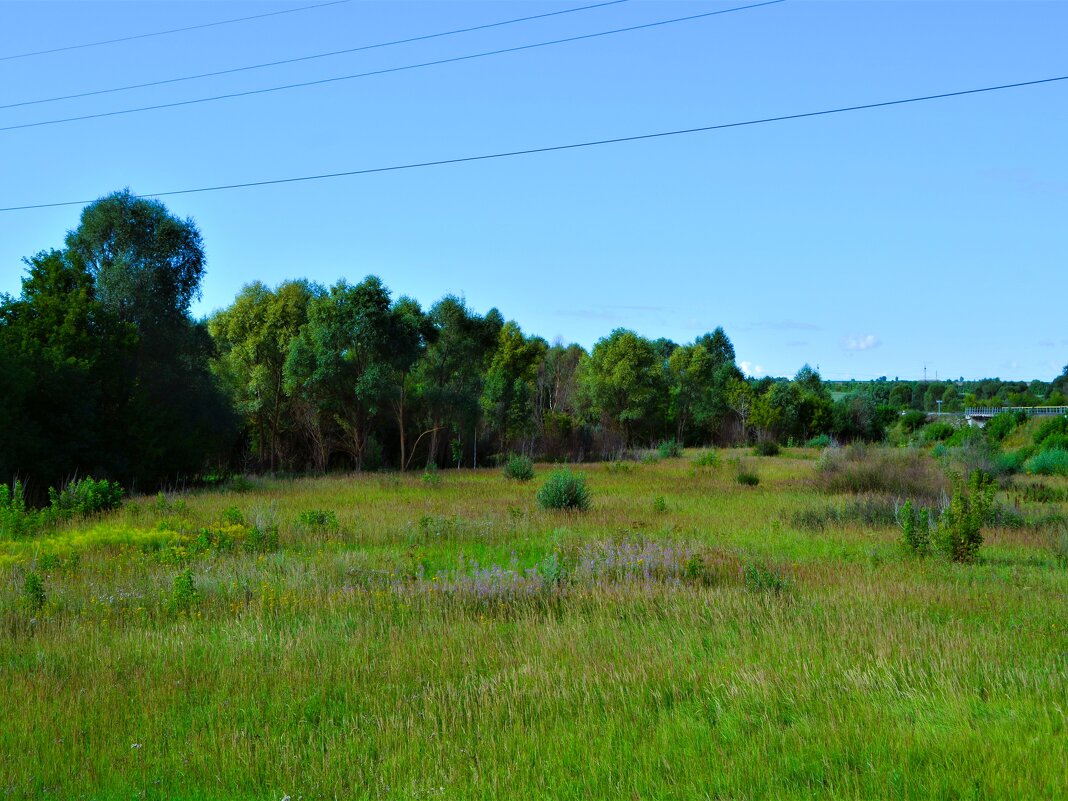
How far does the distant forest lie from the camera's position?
2305 cm

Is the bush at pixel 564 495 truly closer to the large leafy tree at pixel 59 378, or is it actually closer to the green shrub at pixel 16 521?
the green shrub at pixel 16 521

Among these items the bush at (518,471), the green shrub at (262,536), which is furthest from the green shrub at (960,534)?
the bush at (518,471)

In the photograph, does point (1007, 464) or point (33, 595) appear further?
point (1007, 464)

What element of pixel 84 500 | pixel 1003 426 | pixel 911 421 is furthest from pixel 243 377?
pixel 911 421

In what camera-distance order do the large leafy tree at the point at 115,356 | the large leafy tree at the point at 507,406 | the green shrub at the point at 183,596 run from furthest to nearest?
the large leafy tree at the point at 507,406, the large leafy tree at the point at 115,356, the green shrub at the point at 183,596

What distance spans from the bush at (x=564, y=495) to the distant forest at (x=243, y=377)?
11719 mm

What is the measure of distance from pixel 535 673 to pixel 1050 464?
33159 millimetres

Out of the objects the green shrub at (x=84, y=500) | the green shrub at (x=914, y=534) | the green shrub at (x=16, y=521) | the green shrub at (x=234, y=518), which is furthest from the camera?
the green shrub at (x=84, y=500)

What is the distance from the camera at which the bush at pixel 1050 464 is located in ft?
103

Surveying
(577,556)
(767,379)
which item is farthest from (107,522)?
(767,379)

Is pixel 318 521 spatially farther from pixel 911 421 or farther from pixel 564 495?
pixel 911 421

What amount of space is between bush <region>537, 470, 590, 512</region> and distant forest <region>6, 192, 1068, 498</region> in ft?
38.4

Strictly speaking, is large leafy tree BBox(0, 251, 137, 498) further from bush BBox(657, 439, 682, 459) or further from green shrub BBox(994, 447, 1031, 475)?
bush BBox(657, 439, 682, 459)

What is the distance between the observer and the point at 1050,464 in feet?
105
